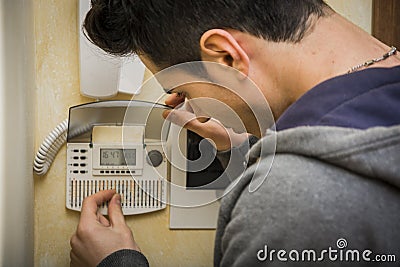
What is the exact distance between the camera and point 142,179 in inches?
35.8

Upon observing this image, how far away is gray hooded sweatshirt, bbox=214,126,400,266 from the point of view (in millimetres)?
352

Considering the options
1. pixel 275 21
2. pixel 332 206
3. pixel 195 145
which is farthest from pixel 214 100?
pixel 195 145

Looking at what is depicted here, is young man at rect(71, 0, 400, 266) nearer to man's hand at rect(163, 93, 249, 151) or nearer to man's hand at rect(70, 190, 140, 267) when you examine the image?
man's hand at rect(163, 93, 249, 151)

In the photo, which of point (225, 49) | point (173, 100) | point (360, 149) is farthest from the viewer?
point (173, 100)

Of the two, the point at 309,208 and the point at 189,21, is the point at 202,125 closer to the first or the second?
the point at 189,21

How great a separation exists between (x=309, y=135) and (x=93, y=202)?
59 cm

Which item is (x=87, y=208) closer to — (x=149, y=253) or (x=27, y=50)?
(x=149, y=253)

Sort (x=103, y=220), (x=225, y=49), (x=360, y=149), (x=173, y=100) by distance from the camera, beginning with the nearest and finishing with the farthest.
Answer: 1. (x=360, y=149)
2. (x=225, y=49)
3. (x=173, y=100)
4. (x=103, y=220)

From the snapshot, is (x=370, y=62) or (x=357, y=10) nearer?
(x=370, y=62)

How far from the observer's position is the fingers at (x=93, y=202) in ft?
2.84

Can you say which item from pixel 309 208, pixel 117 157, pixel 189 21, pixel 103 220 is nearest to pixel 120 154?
pixel 117 157

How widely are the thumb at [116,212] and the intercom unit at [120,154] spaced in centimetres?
1

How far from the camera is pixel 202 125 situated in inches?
31.7

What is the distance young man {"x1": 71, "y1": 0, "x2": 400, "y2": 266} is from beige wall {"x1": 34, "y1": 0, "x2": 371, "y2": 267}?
432 mm
